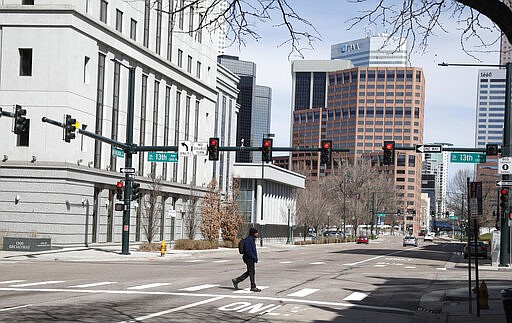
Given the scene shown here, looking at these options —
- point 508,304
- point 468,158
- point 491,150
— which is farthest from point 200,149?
point 508,304

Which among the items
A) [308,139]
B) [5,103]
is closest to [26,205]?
[5,103]

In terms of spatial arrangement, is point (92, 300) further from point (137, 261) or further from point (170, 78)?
point (170, 78)

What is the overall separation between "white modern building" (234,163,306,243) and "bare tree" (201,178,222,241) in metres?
30.1

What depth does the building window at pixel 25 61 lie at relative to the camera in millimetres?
46781

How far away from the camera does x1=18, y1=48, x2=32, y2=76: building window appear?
46.8 meters

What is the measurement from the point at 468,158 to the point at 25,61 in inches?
1086

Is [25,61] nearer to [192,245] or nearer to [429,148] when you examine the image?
[192,245]

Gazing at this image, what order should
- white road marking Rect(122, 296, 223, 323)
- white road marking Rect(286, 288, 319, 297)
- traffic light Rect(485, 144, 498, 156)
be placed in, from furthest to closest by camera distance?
traffic light Rect(485, 144, 498, 156)
white road marking Rect(286, 288, 319, 297)
white road marking Rect(122, 296, 223, 323)

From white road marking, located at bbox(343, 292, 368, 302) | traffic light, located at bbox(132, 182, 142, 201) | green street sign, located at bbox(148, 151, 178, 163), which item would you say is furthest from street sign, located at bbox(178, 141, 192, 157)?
→ white road marking, located at bbox(343, 292, 368, 302)

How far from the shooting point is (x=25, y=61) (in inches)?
1850

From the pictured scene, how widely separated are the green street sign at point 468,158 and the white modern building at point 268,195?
51.5 metres

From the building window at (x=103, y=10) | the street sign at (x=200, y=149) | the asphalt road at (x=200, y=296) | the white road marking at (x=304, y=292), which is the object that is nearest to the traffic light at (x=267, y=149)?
the street sign at (x=200, y=149)

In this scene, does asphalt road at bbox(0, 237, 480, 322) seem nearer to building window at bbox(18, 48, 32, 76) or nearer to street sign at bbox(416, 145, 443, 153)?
street sign at bbox(416, 145, 443, 153)

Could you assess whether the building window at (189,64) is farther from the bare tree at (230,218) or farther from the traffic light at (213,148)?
the traffic light at (213,148)
